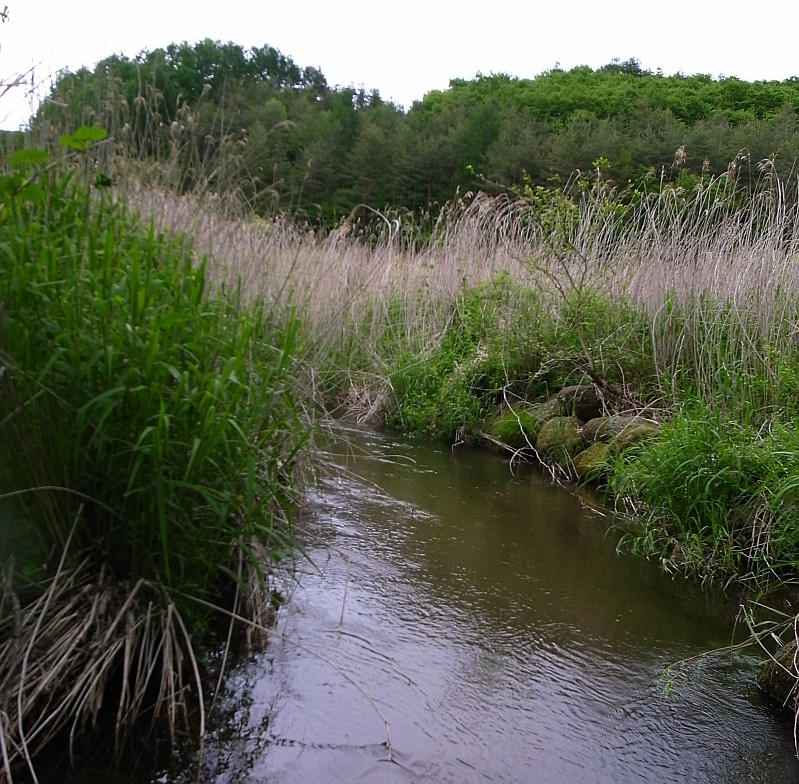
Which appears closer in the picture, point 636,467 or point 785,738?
point 785,738

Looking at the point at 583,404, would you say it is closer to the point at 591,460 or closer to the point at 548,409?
the point at 548,409

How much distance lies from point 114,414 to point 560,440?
13.6 ft

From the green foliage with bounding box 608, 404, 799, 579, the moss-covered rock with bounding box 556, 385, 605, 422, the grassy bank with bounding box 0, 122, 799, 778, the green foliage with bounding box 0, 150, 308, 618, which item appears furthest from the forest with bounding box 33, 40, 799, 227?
the green foliage with bounding box 608, 404, 799, 579

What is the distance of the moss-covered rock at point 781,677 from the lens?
8.05 ft

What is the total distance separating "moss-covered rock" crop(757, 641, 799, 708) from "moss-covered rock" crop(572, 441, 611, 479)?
2456mm

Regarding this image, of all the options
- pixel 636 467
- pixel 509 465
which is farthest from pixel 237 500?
pixel 509 465

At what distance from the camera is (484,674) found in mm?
2541

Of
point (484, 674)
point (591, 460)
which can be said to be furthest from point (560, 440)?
point (484, 674)

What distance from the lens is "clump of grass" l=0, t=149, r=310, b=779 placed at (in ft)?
6.19

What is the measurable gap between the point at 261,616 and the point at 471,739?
30.9 inches

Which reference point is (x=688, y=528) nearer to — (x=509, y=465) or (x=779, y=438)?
(x=779, y=438)

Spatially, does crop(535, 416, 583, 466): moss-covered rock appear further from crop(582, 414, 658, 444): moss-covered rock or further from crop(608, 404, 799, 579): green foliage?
crop(608, 404, 799, 579): green foliage

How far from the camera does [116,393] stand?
1.96m

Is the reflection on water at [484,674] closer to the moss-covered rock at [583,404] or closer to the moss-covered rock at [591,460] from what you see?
the moss-covered rock at [591,460]
